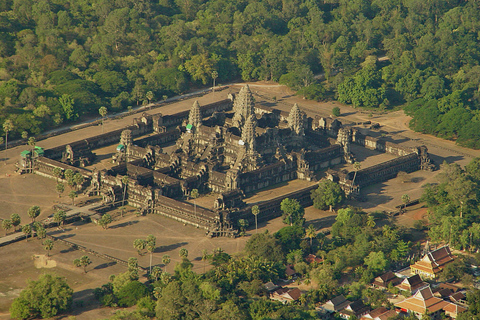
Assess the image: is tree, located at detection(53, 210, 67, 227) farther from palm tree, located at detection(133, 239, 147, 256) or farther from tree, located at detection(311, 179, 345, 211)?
tree, located at detection(311, 179, 345, 211)

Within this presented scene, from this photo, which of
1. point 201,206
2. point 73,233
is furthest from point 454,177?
point 73,233

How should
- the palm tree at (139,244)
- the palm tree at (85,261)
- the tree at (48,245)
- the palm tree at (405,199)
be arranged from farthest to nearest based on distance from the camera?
the palm tree at (405,199) < the palm tree at (139,244) < the tree at (48,245) < the palm tree at (85,261)

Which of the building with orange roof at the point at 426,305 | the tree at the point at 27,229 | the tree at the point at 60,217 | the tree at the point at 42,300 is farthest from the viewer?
the tree at the point at 60,217

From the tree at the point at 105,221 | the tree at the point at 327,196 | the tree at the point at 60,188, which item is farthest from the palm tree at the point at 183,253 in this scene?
the tree at the point at 60,188

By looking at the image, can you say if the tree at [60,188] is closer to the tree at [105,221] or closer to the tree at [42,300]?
the tree at [105,221]

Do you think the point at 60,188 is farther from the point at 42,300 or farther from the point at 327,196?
the point at 327,196

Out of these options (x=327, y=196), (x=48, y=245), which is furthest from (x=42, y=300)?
(x=327, y=196)

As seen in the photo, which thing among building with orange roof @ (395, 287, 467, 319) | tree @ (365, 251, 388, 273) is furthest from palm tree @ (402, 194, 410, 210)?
building with orange roof @ (395, 287, 467, 319)
